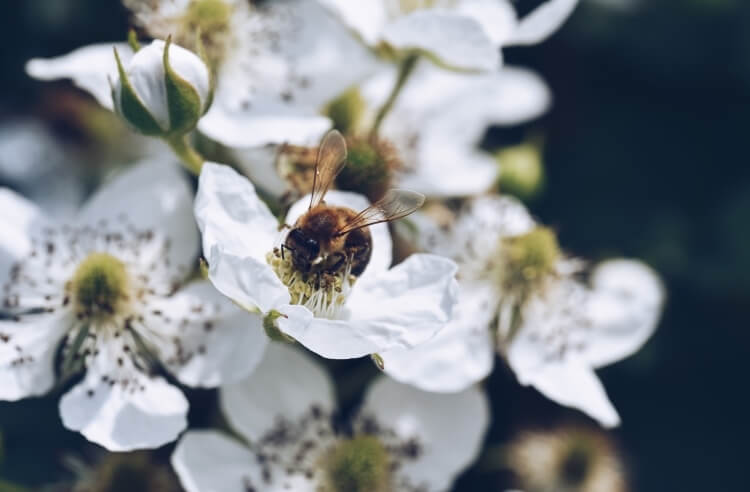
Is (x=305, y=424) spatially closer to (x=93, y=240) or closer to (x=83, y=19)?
(x=93, y=240)

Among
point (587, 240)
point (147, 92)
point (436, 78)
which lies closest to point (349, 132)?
point (436, 78)

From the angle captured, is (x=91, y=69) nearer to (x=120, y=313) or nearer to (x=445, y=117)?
(x=120, y=313)

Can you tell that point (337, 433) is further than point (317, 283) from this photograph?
Yes

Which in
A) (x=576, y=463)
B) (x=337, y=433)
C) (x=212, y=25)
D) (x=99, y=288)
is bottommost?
(x=576, y=463)

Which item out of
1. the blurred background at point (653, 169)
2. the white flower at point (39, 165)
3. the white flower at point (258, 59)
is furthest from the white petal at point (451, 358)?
the white flower at point (39, 165)

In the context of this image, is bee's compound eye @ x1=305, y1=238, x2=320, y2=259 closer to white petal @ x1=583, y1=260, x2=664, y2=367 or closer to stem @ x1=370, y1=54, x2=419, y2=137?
stem @ x1=370, y1=54, x2=419, y2=137

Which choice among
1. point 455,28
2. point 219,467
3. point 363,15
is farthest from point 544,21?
point 219,467

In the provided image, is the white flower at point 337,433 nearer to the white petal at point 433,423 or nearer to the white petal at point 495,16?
the white petal at point 433,423
